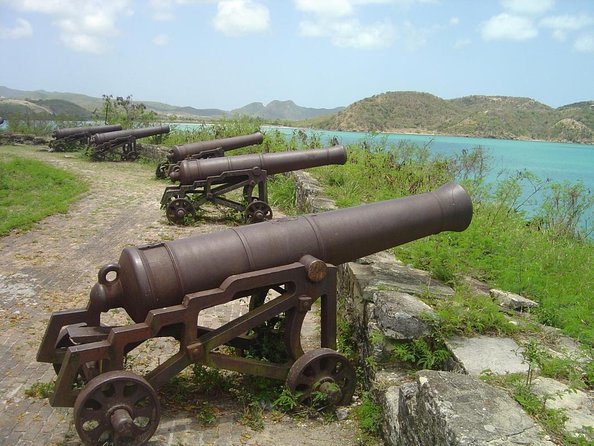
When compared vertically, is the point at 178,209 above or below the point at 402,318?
below

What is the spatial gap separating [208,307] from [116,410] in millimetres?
775

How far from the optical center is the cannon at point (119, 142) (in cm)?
1752

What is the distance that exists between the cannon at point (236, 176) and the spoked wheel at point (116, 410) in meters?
6.16

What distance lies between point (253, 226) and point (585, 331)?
2.41 meters

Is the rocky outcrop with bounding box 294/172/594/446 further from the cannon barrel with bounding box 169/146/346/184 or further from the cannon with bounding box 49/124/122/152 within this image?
the cannon with bounding box 49/124/122/152

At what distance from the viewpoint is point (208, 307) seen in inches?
127

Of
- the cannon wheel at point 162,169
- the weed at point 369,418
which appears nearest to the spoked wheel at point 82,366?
the weed at point 369,418

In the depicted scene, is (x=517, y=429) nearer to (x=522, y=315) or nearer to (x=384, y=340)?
(x=384, y=340)

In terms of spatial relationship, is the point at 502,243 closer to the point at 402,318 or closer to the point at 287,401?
the point at 402,318

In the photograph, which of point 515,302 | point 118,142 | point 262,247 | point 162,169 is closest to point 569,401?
point 515,302

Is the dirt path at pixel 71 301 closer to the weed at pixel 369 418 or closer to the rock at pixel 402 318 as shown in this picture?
the weed at pixel 369 418

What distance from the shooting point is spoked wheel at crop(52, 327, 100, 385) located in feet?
10.00

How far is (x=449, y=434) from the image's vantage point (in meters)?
2.28

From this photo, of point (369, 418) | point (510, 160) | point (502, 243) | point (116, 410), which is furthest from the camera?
point (510, 160)
